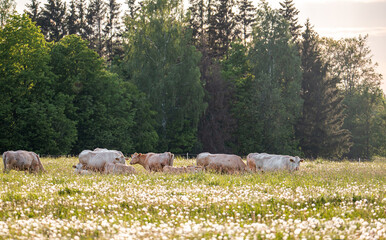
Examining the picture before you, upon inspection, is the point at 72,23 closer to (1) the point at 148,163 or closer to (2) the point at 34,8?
(2) the point at 34,8

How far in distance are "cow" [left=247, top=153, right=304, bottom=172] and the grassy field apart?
656 cm

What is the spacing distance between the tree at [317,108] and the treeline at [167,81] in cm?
14

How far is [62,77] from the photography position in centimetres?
5056

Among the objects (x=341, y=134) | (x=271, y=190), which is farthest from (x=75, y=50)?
(x=271, y=190)

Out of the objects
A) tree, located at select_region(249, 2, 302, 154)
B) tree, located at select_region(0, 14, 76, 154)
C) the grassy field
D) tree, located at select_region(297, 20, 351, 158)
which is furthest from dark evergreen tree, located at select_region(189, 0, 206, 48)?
the grassy field

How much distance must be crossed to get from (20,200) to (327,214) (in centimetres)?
694

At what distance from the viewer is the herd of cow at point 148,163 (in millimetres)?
20656

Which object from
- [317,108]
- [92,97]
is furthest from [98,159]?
[317,108]

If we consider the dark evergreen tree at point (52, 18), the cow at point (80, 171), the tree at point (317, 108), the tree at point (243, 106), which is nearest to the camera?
the cow at point (80, 171)

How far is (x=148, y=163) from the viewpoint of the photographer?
81.9 feet

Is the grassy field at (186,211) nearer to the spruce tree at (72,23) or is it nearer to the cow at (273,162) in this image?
the cow at (273,162)

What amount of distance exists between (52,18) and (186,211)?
53.6 m

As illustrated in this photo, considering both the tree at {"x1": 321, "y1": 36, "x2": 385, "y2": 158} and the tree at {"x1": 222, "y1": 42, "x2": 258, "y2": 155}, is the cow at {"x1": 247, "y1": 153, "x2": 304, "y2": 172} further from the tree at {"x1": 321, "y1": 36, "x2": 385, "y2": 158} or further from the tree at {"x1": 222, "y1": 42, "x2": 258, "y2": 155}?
the tree at {"x1": 321, "y1": 36, "x2": 385, "y2": 158}

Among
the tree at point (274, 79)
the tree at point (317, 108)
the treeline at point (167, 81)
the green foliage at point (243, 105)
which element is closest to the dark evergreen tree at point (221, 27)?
the treeline at point (167, 81)
